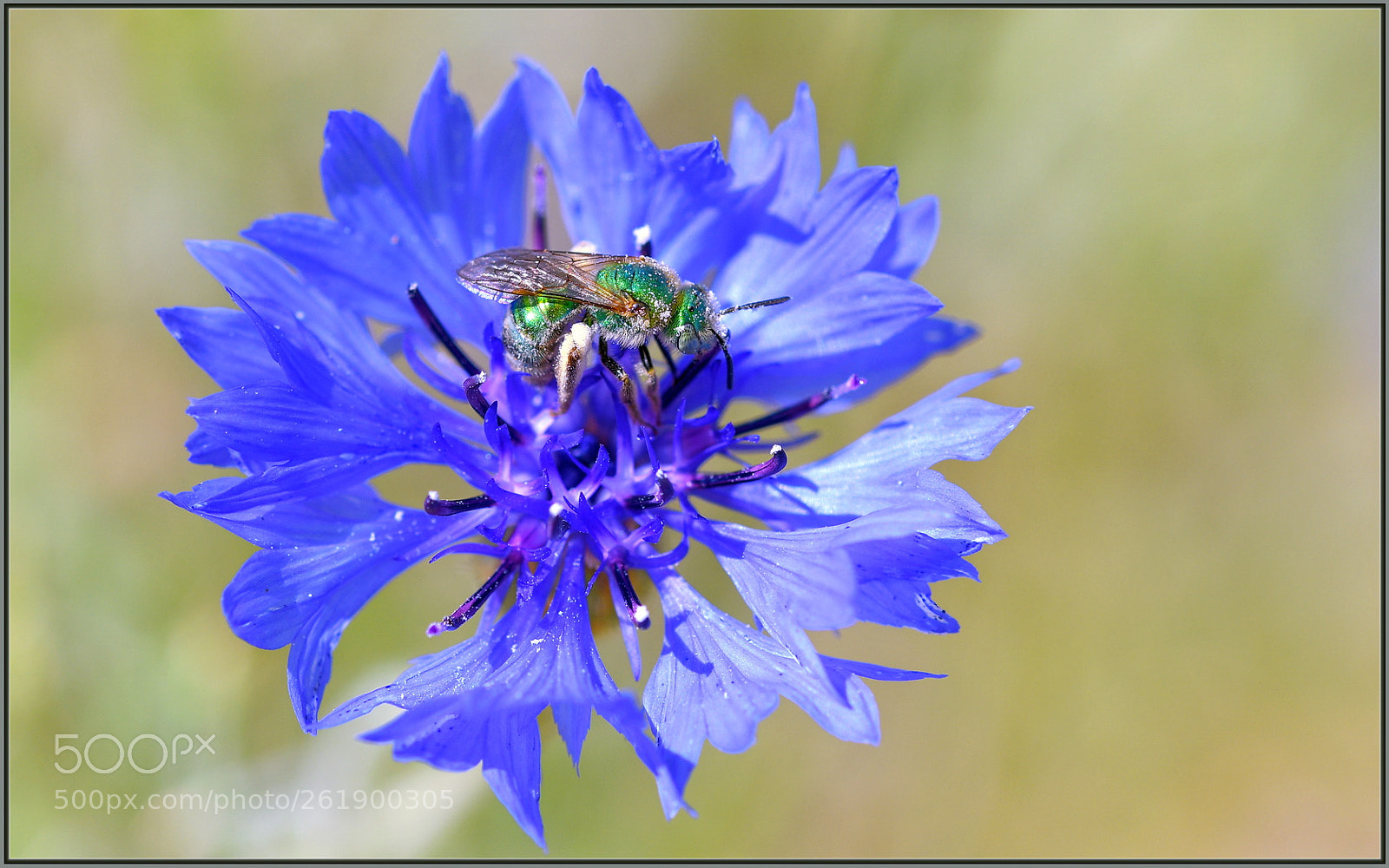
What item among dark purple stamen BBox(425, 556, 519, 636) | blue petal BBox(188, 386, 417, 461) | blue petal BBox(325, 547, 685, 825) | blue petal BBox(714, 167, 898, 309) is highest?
blue petal BBox(714, 167, 898, 309)

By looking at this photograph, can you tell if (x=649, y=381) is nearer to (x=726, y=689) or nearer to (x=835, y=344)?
(x=835, y=344)

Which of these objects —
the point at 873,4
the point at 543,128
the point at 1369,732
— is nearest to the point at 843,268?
the point at 543,128

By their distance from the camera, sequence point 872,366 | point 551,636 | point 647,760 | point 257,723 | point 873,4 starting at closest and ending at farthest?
point 647,760, point 551,636, point 872,366, point 257,723, point 873,4

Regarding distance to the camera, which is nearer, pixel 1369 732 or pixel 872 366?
pixel 872 366

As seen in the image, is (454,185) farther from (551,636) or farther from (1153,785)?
(1153,785)

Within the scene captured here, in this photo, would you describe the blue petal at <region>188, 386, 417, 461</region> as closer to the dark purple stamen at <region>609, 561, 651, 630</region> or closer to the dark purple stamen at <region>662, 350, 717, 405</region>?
the dark purple stamen at <region>609, 561, 651, 630</region>

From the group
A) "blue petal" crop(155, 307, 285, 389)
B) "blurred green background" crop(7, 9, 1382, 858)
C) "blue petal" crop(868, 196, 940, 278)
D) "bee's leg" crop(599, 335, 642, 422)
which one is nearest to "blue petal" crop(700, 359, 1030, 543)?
"bee's leg" crop(599, 335, 642, 422)

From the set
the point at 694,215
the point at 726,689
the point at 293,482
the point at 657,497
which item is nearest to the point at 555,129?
the point at 694,215

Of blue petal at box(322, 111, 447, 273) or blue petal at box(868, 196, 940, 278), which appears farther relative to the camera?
blue petal at box(868, 196, 940, 278)
